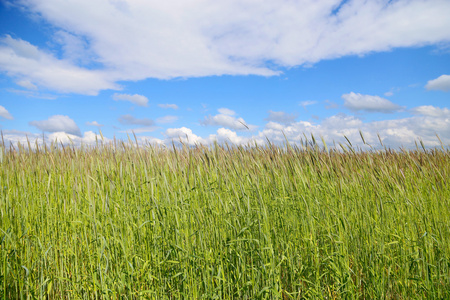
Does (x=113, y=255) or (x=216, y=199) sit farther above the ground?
(x=216, y=199)

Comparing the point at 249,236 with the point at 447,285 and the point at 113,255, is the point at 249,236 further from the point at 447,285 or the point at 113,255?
the point at 447,285

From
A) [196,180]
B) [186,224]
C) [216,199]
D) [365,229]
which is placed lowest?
[365,229]

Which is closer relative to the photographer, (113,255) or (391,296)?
(113,255)

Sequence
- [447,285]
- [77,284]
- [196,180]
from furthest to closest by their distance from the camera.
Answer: [196,180], [447,285], [77,284]

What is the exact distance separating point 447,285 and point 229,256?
5.81ft

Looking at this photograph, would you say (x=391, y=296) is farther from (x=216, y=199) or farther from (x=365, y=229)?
(x=216, y=199)

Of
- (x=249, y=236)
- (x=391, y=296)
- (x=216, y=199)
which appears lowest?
(x=391, y=296)

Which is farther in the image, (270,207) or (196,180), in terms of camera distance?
(196,180)

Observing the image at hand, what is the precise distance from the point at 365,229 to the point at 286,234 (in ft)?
2.36

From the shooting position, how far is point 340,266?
2182 millimetres

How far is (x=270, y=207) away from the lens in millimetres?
2574

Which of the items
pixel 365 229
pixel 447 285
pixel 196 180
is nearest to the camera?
pixel 447 285

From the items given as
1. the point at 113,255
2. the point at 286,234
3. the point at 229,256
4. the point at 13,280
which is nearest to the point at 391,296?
the point at 286,234

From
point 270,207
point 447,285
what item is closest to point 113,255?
point 270,207
